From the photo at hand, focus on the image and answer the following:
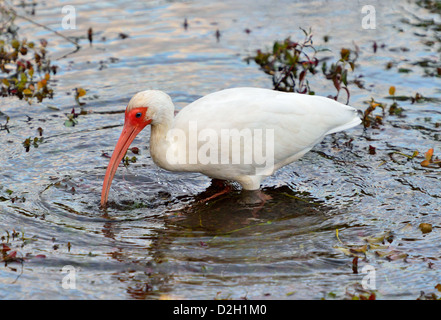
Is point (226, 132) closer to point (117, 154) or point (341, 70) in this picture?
point (117, 154)

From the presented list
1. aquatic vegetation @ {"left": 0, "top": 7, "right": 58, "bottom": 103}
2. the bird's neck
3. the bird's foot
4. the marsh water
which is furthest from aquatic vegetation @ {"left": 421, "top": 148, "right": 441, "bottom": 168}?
aquatic vegetation @ {"left": 0, "top": 7, "right": 58, "bottom": 103}

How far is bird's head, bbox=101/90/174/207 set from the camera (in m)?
5.75

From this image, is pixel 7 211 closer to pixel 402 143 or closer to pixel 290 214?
pixel 290 214

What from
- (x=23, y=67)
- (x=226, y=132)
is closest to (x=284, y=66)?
(x=226, y=132)

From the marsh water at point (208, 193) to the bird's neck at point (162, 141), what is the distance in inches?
17.2

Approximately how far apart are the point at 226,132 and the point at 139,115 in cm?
79

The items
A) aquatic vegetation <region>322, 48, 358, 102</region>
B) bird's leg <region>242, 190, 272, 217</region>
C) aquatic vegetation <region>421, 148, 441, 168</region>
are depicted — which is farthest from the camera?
aquatic vegetation <region>322, 48, 358, 102</region>

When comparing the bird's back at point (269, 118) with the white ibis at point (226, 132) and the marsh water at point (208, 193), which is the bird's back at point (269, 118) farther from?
the marsh water at point (208, 193)

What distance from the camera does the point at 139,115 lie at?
5.77 metres

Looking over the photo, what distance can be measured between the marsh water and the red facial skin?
0.23 m

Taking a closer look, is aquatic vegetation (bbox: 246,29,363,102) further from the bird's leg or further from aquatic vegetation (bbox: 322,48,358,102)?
the bird's leg
